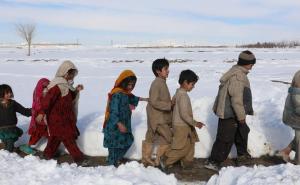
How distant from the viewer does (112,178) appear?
4.32 m

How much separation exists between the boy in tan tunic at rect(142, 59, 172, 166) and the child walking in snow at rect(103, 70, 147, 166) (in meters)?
0.29

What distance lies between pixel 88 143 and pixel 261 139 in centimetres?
262

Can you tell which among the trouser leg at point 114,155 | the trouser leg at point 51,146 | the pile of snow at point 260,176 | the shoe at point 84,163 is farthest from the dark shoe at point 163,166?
the trouser leg at point 51,146

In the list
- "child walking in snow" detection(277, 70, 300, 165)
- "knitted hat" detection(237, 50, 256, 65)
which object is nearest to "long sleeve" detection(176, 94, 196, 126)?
"knitted hat" detection(237, 50, 256, 65)

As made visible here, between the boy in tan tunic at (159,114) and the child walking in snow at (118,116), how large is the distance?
0.29 meters

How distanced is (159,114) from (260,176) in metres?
1.69

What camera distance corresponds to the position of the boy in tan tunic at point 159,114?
5207mm

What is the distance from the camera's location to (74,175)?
4.46 metres

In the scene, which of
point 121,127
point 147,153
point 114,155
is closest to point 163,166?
point 147,153

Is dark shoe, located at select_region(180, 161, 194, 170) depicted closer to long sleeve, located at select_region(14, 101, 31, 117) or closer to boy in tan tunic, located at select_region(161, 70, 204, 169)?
boy in tan tunic, located at select_region(161, 70, 204, 169)

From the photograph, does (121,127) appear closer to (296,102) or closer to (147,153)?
(147,153)

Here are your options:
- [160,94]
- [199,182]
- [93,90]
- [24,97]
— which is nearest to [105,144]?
[160,94]

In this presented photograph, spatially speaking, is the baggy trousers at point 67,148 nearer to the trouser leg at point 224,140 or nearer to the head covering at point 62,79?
the head covering at point 62,79

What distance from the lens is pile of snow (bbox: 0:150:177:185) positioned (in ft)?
14.1
